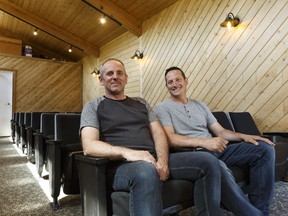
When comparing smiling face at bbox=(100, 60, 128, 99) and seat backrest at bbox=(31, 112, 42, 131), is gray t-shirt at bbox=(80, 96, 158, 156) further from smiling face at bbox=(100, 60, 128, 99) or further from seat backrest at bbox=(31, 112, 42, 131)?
seat backrest at bbox=(31, 112, 42, 131)

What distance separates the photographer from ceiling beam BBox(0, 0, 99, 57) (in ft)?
19.7

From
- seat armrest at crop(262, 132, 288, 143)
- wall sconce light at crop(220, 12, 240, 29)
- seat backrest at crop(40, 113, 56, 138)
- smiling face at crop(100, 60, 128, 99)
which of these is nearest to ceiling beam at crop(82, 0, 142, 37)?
wall sconce light at crop(220, 12, 240, 29)

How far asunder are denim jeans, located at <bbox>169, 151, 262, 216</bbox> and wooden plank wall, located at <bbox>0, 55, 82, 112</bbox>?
7347mm

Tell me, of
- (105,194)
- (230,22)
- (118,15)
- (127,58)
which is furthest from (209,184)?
(127,58)

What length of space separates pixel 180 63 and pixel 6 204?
3.54 metres

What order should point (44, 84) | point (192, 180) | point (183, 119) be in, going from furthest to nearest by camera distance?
1. point (44, 84)
2. point (183, 119)
3. point (192, 180)

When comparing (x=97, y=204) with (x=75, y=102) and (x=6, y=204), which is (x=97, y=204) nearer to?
(x=6, y=204)

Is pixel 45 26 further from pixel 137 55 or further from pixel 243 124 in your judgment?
pixel 243 124

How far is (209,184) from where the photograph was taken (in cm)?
132

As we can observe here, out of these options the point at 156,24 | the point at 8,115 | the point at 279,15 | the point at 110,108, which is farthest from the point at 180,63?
the point at 8,115

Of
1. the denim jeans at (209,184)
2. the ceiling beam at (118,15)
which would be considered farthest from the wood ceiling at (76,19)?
the denim jeans at (209,184)

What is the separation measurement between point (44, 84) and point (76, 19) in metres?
2.83

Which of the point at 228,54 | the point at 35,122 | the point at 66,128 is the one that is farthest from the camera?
the point at 35,122

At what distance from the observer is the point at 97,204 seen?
1.29 meters
